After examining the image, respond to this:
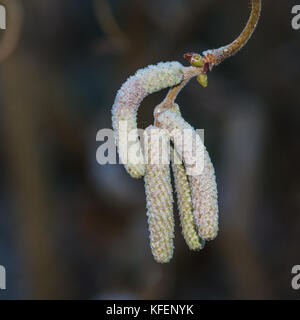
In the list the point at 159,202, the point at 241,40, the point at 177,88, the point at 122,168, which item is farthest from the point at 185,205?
the point at 122,168

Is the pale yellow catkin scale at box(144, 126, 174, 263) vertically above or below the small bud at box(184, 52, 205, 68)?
below

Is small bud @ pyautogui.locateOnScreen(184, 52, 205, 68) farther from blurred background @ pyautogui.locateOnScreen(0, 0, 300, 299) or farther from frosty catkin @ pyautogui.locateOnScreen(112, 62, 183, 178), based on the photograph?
blurred background @ pyautogui.locateOnScreen(0, 0, 300, 299)

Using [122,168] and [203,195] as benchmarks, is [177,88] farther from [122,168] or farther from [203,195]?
[122,168]

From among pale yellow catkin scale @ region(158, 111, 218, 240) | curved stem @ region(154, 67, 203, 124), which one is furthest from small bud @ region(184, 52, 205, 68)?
pale yellow catkin scale @ region(158, 111, 218, 240)

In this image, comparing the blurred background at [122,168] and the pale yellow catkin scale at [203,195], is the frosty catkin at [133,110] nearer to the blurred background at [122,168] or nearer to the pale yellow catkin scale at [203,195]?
the pale yellow catkin scale at [203,195]

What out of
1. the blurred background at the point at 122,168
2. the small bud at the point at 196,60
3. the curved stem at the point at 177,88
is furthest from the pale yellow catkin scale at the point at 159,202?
the blurred background at the point at 122,168

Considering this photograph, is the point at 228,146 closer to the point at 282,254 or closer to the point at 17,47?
the point at 282,254

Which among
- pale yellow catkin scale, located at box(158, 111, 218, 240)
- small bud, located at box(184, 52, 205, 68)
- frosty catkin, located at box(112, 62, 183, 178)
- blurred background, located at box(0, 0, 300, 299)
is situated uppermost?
blurred background, located at box(0, 0, 300, 299)

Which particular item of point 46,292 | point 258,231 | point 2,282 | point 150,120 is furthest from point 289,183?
point 2,282
